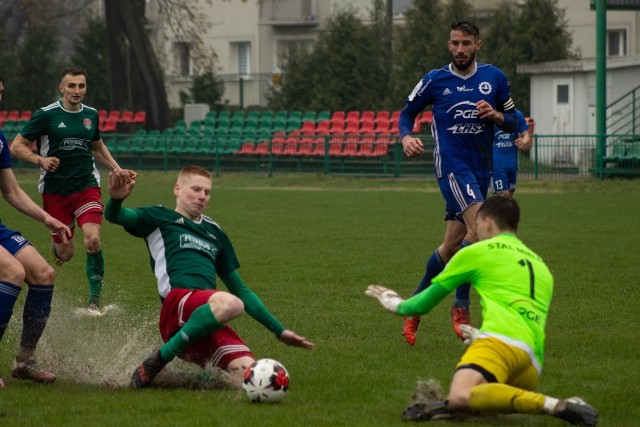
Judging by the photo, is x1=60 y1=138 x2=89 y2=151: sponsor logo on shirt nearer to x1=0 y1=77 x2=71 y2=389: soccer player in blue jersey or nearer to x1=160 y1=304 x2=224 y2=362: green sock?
x1=0 y1=77 x2=71 y2=389: soccer player in blue jersey

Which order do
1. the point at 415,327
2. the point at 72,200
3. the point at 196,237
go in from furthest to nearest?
the point at 72,200, the point at 415,327, the point at 196,237

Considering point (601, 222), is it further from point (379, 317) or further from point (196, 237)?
point (196, 237)

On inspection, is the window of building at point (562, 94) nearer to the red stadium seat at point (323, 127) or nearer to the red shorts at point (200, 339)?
the red stadium seat at point (323, 127)

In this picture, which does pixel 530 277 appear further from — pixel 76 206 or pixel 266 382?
pixel 76 206

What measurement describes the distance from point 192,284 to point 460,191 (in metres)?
2.58

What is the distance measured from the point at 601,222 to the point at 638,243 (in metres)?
2.99

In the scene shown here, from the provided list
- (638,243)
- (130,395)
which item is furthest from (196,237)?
(638,243)

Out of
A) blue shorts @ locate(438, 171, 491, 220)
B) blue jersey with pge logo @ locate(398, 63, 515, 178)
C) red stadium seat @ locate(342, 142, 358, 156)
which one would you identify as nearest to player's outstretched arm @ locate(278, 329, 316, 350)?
blue shorts @ locate(438, 171, 491, 220)

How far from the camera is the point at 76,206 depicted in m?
10.7

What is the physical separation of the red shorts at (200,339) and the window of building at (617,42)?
35680 millimetres

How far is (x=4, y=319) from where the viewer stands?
22.9 ft

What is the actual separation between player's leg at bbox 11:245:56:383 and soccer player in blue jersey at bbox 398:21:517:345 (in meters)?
2.85

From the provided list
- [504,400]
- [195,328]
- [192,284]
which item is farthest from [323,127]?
[504,400]

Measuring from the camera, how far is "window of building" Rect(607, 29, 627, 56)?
133 ft
